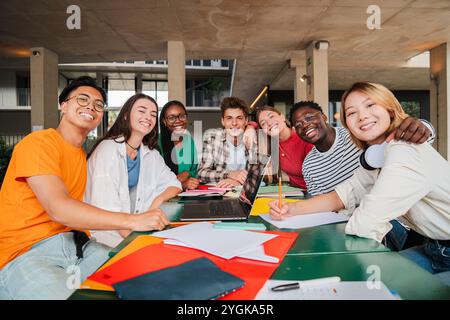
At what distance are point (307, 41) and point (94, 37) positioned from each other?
443 centimetres

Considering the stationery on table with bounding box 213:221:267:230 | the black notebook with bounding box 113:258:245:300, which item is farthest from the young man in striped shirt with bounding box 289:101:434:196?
the black notebook with bounding box 113:258:245:300

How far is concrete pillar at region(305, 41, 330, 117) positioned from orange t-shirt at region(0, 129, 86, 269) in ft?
19.4

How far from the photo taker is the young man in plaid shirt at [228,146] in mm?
3168

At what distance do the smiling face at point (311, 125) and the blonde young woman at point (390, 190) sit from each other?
2.21 feet

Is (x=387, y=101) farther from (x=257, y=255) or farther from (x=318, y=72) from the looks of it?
(x=318, y=72)

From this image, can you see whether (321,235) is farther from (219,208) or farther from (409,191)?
(219,208)

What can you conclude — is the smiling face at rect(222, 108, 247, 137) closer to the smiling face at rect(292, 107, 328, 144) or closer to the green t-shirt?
the green t-shirt

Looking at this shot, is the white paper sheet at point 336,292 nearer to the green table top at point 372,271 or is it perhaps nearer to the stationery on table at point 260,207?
the green table top at point 372,271

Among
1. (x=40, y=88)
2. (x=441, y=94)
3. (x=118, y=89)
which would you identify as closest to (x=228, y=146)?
(x=40, y=88)

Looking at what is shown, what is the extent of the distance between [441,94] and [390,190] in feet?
25.3

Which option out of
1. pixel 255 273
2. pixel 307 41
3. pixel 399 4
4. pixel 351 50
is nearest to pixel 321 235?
pixel 255 273

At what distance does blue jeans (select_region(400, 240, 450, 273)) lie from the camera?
1.30m
